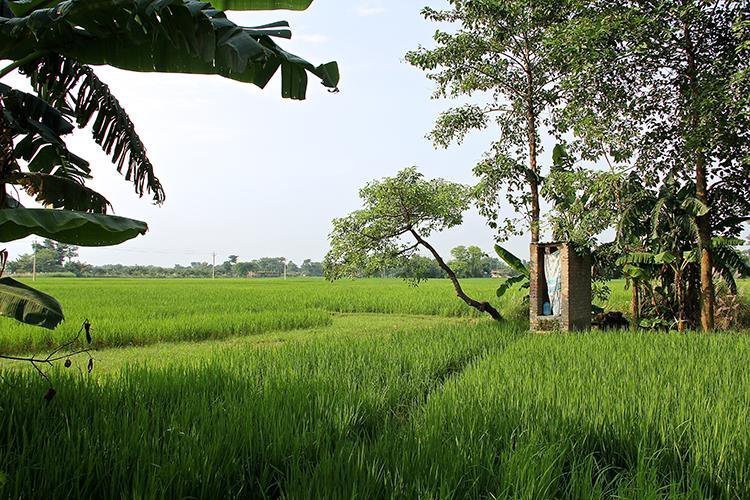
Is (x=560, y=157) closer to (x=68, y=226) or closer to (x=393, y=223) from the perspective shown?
(x=393, y=223)

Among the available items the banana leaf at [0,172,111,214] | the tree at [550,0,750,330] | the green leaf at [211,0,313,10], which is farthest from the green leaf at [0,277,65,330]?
the tree at [550,0,750,330]

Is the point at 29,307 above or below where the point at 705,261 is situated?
below

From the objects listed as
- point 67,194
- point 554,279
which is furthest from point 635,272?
point 67,194

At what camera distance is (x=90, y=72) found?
14.1 ft

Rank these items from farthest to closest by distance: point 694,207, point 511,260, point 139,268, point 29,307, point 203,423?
point 139,268 → point 511,260 → point 694,207 → point 29,307 → point 203,423

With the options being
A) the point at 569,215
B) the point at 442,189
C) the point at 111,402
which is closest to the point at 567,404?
the point at 111,402

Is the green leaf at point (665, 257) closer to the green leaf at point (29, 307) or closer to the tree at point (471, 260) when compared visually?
the green leaf at point (29, 307)

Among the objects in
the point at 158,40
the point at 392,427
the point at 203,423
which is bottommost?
the point at 392,427

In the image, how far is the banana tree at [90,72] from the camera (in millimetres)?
2754

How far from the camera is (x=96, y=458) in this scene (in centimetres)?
250

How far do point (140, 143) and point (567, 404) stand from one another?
157 inches

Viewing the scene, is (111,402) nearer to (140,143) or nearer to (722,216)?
(140,143)

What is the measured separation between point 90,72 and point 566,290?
739 centimetres

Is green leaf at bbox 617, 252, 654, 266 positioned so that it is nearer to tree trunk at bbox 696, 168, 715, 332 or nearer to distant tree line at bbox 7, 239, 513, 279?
tree trunk at bbox 696, 168, 715, 332
